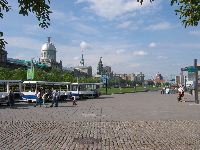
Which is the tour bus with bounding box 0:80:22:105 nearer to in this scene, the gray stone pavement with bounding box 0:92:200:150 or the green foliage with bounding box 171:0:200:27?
the gray stone pavement with bounding box 0:92:200:150

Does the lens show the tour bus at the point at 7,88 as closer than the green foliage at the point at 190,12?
No

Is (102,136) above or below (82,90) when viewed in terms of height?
below

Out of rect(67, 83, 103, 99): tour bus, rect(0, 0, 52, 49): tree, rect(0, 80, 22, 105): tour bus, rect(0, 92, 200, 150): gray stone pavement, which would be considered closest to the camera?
rect(0, 0, 52, 49): tree

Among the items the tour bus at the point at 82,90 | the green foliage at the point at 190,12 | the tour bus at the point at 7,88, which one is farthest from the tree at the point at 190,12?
the tour bus at the point at 82,90

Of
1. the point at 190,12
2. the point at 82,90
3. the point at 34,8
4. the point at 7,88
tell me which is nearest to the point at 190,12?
the point at 190,12

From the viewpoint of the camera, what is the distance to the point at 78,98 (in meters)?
51.8

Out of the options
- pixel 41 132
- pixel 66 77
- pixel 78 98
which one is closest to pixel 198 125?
pixel 41 132

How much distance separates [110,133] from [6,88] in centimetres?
2346

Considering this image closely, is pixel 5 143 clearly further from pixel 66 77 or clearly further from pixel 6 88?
pixel 66 77

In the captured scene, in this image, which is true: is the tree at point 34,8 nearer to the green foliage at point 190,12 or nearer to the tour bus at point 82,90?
the green foliage at point 190,12

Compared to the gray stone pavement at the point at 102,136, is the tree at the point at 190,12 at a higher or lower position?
higher

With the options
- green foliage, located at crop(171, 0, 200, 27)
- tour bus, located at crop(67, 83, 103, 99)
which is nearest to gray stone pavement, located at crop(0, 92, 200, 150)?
green foliage, located at crop(171, 0, 200, 27)

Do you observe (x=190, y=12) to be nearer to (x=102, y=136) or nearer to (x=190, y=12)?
(x=190, y=12)

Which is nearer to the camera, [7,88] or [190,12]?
[190,12]
